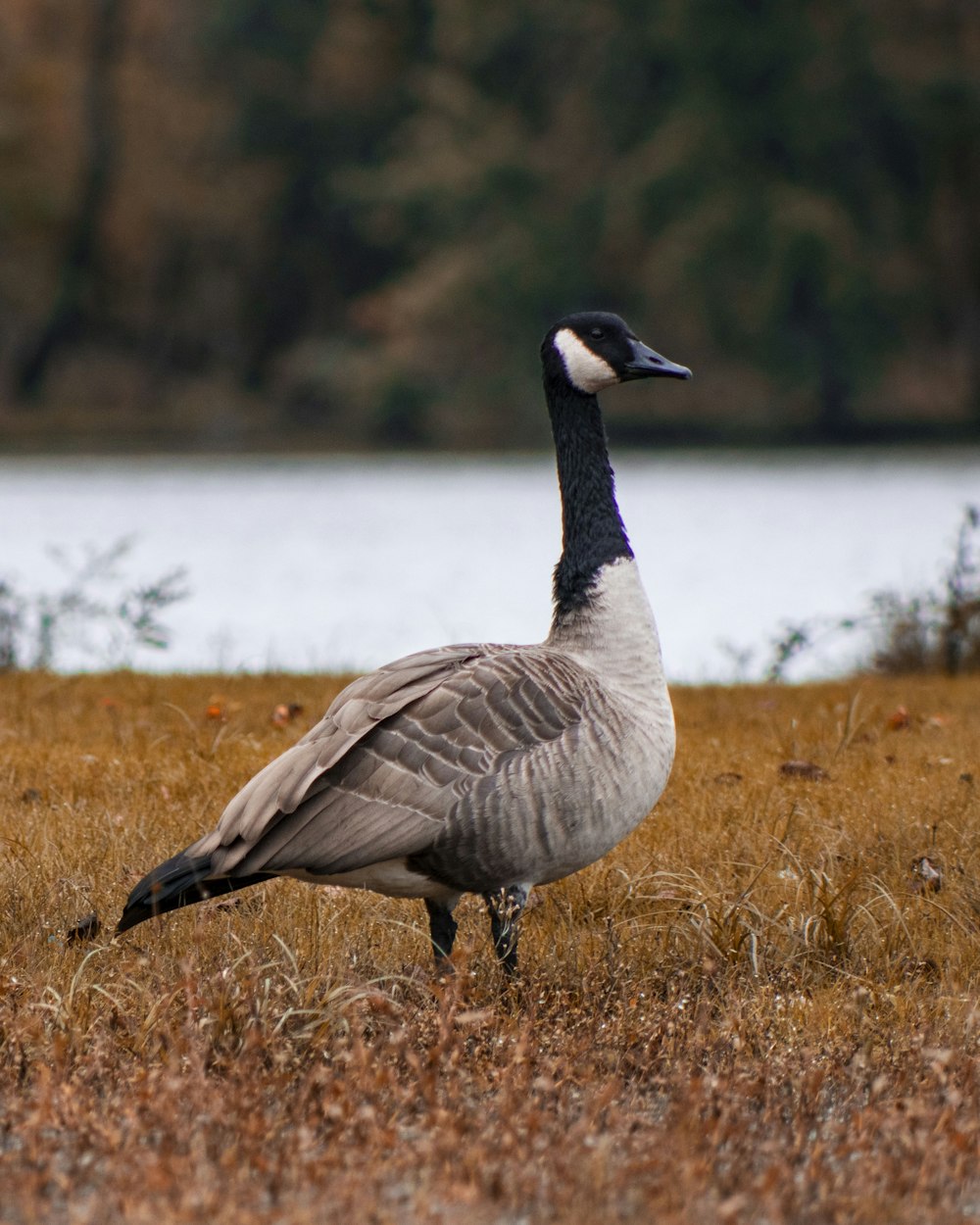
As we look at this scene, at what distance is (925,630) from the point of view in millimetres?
10914

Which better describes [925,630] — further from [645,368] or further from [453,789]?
[453,789]

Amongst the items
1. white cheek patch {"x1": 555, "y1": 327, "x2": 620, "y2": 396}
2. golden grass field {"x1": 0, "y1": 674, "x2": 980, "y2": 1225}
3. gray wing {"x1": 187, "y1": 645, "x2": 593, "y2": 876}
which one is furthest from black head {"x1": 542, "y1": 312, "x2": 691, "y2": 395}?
golden grass field {"x1": 0, "y1": 674, "x2": 980, "y2": 1225}

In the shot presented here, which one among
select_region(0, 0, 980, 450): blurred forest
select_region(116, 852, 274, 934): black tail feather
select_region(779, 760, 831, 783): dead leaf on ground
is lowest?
select_region(116, 852, 274, 934): black tail feather

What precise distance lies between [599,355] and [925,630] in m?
6.20

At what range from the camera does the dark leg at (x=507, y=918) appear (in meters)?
4.41

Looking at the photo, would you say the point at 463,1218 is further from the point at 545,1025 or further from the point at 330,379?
the point at 330,379

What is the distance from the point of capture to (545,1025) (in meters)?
4.17

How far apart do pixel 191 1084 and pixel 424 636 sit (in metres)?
11.4

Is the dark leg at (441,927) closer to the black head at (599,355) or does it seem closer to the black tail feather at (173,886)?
the black tail feather at (173,886)

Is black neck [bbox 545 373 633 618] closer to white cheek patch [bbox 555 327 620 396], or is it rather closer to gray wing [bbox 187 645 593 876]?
white cheek patch [bbox 555 327 620 396]

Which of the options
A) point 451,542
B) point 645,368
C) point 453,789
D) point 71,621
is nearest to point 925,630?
point 71,621

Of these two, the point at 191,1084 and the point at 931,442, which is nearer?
the point at 191,1084

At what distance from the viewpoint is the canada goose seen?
4.25 metres

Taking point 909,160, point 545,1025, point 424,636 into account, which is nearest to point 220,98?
point 909,160
